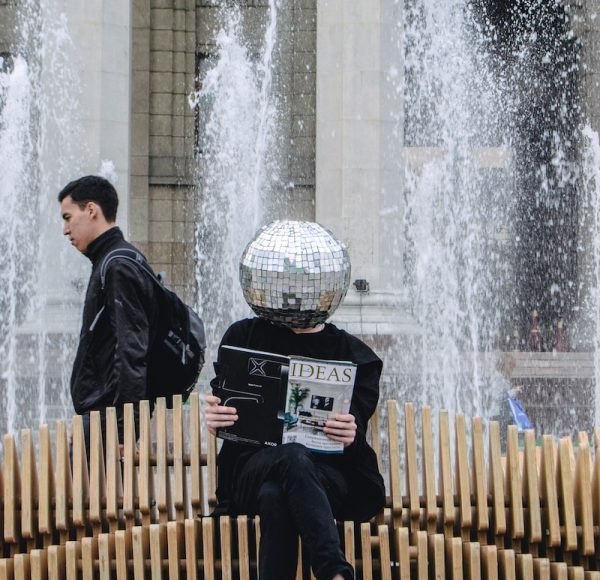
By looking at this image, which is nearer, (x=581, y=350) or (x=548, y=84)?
(x=581, y=350)

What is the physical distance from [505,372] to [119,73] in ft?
21.3

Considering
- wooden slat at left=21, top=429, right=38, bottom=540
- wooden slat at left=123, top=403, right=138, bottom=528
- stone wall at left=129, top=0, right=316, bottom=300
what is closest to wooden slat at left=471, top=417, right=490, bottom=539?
wooden slat at left=123, top=403, right=138, bottom=528

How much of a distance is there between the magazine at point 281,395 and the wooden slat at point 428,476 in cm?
42

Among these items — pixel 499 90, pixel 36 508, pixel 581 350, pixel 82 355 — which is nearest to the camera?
pixel 36 508

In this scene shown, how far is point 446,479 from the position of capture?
4078 mm

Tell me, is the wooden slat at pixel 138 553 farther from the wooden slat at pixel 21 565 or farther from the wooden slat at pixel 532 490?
the wooden slat at pixel 532 490

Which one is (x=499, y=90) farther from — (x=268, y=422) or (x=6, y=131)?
(x=268, y=422)

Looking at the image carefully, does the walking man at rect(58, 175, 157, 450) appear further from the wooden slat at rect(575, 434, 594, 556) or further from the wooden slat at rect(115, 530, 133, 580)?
the wooden slat at rect(575, 434, 594, 556)

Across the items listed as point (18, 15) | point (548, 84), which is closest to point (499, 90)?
point (548, 84)

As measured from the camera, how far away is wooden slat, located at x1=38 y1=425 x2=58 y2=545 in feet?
13.2

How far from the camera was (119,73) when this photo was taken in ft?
47.8

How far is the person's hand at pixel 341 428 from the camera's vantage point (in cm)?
377

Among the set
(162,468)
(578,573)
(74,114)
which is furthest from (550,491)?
(74,114)

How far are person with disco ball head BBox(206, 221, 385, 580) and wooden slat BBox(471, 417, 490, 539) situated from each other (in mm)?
376
